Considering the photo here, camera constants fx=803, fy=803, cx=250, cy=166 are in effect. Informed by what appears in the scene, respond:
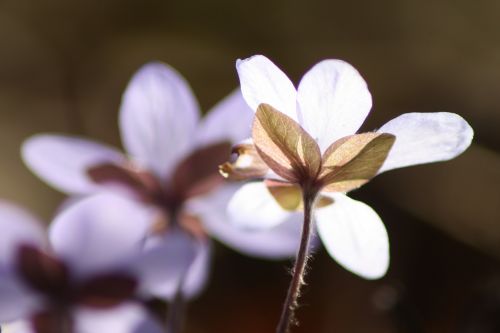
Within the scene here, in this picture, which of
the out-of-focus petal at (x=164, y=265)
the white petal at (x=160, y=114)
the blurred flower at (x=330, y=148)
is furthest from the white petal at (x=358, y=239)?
the white petal at (x=160, y=114)

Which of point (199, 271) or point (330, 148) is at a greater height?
point (330, 148)

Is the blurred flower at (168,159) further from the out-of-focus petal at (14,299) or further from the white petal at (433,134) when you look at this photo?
the white petal at (433,134)

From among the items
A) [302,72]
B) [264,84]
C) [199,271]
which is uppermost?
[264,84]

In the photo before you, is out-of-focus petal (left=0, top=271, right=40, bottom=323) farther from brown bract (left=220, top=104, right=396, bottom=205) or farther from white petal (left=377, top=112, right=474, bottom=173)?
white petal (left=377, top=112, right=474, bottom=173)

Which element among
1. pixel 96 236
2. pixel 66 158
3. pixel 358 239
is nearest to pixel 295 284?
pixel 358 239

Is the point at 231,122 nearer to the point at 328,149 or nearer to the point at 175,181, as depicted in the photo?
the point at 175,181

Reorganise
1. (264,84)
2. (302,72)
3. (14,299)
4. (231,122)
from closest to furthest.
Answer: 1. (264,84)
2. (14,299)
3. (231,122)
4. (302,72)

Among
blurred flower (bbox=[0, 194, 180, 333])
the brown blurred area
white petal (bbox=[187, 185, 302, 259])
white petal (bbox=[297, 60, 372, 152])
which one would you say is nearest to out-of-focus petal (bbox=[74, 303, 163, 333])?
blurred flower (bbox=[0, 194, 180, 333])

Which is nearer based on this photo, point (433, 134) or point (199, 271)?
point (433, 134)

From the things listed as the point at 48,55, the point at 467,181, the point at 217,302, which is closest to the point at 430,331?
the point at 217,302
